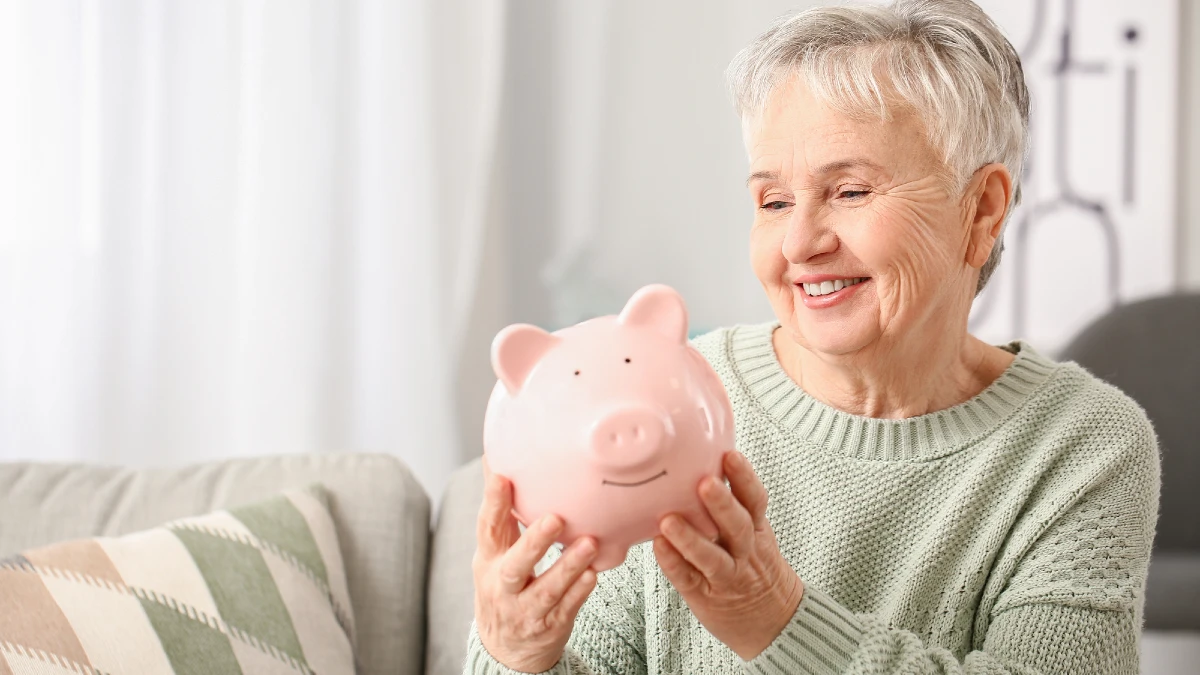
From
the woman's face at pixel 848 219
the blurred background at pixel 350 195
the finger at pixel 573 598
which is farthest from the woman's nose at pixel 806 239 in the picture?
the blurred background at pixel 350 195

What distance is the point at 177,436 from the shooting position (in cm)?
244

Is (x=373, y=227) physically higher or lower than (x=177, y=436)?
higher

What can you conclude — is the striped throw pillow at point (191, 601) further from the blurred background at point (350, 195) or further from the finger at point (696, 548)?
the blurred background at point (350, 195)

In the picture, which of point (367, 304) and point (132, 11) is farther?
point (367, 304)

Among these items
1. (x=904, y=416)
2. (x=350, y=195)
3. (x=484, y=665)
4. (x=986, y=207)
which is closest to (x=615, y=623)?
(x=484, y=665)

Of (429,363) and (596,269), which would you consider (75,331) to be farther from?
(596,269)

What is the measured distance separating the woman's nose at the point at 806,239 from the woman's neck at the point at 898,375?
0.43 feet

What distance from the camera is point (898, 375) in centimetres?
132

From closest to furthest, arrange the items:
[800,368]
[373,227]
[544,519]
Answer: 1. [544,519]
2. [800,368]
3. [373,227]

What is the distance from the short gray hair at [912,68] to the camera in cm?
120

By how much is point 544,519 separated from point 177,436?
177 cm

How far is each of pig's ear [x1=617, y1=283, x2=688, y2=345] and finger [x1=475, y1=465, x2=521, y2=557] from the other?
17 cm

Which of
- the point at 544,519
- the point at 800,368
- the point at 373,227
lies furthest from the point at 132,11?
the point at 544,519

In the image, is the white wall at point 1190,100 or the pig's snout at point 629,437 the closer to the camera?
the pig's snout at point 629,437
